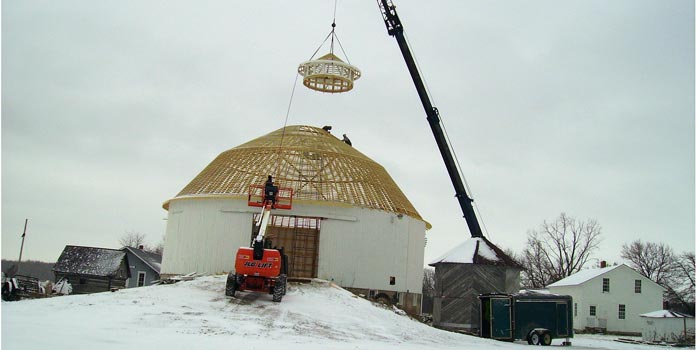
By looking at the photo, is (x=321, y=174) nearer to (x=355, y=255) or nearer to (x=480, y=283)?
(x=355, y=255)

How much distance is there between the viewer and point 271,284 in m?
22.4

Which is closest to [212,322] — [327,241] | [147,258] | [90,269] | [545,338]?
[327,241]

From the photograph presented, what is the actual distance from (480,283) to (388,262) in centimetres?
426

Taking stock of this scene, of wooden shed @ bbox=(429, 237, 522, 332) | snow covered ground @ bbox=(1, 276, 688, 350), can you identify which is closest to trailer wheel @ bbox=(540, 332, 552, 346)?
snow covered ground @ bbox=(1, 276, 688, 350)

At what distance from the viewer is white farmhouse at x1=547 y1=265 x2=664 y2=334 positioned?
154 ft

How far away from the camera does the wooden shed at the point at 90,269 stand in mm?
49219

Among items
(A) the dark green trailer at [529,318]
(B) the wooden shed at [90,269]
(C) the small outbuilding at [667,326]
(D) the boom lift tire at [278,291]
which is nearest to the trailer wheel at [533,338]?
(A) the dark green trailer at [529,318]

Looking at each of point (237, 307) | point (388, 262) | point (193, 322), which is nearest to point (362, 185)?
point (388, 262)

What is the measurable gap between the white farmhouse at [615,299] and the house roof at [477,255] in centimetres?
2002

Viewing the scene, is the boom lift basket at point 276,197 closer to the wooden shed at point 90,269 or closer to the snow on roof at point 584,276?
the wooden shed at point 90,269

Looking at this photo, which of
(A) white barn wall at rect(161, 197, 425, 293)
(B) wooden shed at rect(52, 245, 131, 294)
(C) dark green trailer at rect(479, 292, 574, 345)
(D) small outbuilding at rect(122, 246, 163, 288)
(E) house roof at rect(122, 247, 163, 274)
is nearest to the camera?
(C) dark green trailer at rect(479, 292, 574, 345)

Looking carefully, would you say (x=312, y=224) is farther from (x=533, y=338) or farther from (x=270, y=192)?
(x=533, y=338)

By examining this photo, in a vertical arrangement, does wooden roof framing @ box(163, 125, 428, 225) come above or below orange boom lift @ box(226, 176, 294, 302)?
above

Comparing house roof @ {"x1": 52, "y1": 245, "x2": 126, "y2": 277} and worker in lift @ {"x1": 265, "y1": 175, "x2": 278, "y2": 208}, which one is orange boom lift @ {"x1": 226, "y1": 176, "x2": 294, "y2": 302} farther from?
house roof @ {"x1": 52, "y1": 245, "x2": 126, "y2": 277}
